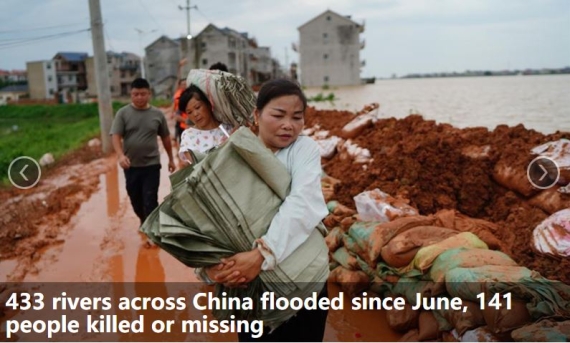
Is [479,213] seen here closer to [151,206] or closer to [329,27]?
[151,206]

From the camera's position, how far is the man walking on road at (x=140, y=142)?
15.4ft

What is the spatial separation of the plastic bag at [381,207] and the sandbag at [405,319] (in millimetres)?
767

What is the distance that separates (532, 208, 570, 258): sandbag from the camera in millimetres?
2827

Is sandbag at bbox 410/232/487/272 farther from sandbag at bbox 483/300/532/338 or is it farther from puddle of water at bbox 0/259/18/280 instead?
puddle of water at bbox 0/259/18/280

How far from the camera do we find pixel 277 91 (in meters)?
1.75

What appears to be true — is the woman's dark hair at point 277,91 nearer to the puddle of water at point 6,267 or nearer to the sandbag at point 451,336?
the sandbag at point 451,336

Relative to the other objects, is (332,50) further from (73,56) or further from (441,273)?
(441,273)

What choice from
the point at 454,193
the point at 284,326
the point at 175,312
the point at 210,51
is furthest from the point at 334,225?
the point at 210,51

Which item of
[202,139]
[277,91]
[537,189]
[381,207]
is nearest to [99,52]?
[381,207]

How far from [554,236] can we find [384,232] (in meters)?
1.03

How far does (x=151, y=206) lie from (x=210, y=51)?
44.5 metres

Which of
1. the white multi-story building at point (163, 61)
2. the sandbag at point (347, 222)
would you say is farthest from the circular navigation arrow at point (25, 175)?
the white multi-story building at point (163, 61)

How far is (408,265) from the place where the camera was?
325cm

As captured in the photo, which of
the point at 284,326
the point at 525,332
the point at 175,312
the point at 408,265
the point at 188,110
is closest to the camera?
the point at 284,326
